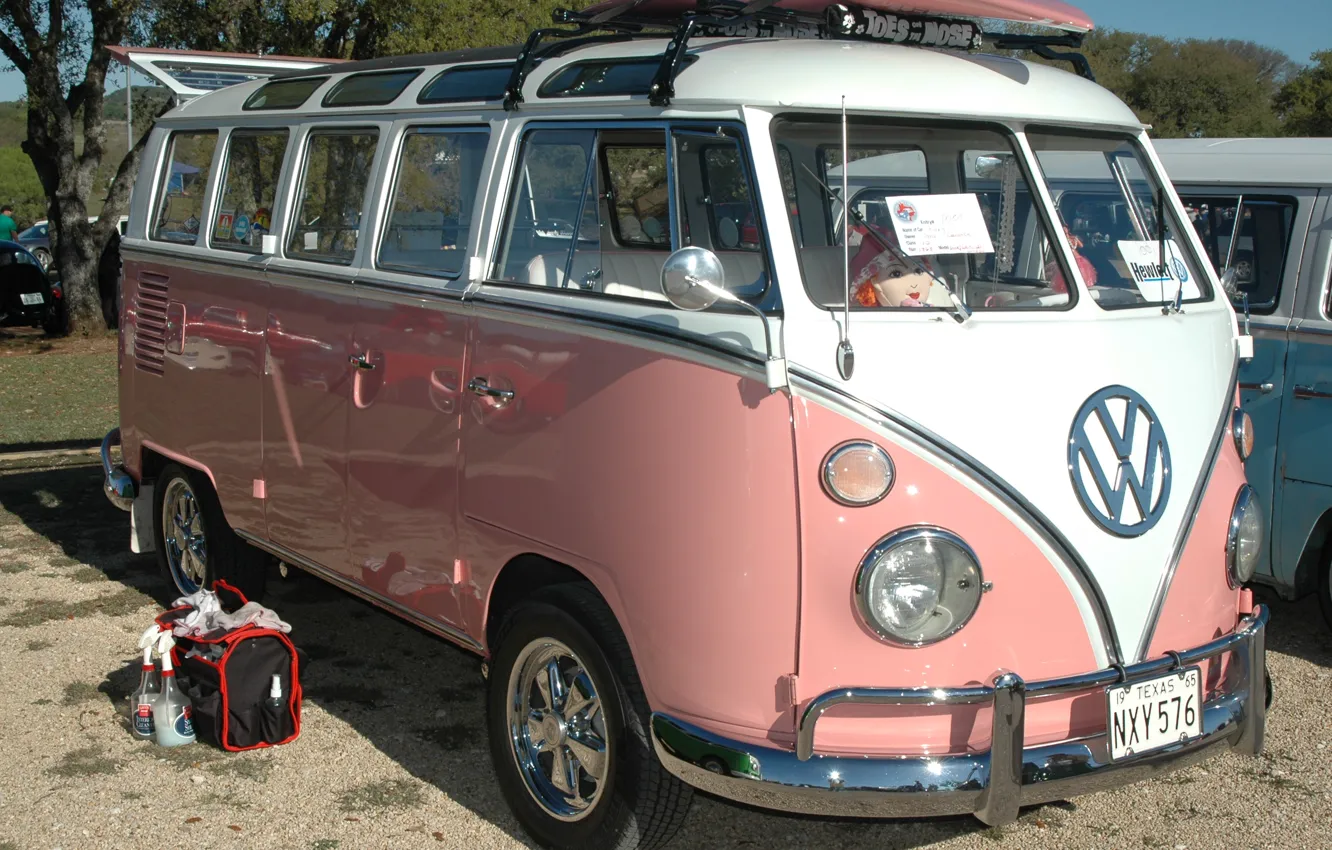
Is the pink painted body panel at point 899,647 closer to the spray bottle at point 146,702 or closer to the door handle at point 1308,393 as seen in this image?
the spray bottle at point 146,702

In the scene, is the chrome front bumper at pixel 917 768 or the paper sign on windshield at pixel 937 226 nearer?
the chrome front bumper at pixel 917 768

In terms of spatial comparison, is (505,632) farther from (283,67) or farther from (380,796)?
(283,67)

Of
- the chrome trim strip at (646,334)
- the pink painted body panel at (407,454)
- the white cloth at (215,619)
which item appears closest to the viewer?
the chrome trim strip at (646,334)

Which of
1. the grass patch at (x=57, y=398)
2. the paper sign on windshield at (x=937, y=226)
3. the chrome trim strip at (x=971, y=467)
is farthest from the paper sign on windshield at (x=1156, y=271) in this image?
the grass patch at (x=57, y=398)

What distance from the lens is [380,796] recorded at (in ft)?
15.1

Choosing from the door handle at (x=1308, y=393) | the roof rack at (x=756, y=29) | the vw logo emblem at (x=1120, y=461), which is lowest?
the door handle at (x=1308, y=393)

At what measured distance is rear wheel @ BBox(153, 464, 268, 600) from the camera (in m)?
6.14

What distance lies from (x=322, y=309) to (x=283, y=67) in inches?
94.5

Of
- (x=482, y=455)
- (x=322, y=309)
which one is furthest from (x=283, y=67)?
(x=482, y=455)

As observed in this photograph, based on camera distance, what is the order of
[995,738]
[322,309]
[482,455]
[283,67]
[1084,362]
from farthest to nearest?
[283,67]
[322,309]
[482,455]
[1084,362]
[995,738]

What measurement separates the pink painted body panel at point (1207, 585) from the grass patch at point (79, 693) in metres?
4.08

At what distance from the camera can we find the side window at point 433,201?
14.8 ft

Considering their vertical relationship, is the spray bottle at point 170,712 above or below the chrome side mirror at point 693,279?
below

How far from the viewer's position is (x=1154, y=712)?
3.55 meters
